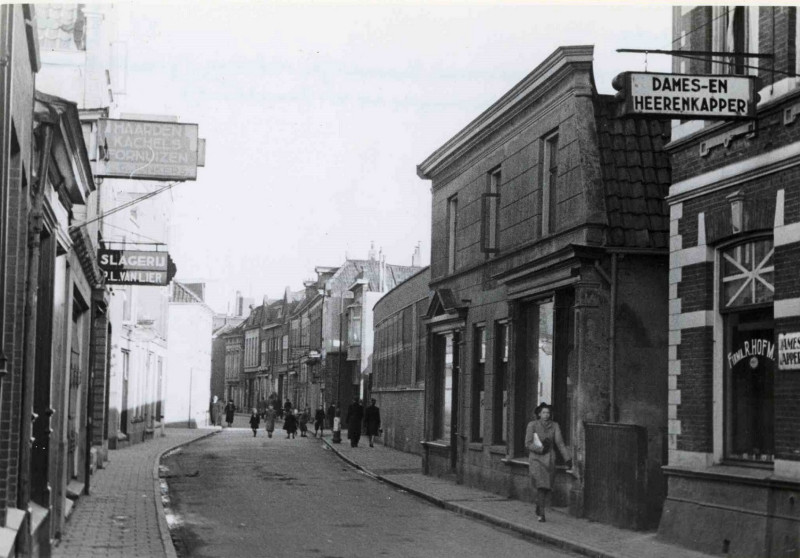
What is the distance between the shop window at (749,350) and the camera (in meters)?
12.3

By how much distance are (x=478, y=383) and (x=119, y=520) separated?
9.21 m

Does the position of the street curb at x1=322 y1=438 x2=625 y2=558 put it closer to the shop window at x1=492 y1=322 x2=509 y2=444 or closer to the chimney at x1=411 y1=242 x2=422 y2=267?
the shop window at x1=492 y1=322 x2=509 y2=444

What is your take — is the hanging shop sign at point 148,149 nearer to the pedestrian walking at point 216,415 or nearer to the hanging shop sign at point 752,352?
the hanging shop sign at point 752,352

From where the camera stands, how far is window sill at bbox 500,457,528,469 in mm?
19281

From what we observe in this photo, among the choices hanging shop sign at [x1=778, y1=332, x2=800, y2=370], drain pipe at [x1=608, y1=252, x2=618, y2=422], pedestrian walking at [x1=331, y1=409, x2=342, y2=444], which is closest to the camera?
hanging shop sign at [x1=778, y1=332, x2=800, y2=370]

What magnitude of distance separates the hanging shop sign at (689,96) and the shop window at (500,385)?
975 centimetres

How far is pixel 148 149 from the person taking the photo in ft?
49.2

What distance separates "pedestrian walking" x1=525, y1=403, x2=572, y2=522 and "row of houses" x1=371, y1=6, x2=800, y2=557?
394 mm

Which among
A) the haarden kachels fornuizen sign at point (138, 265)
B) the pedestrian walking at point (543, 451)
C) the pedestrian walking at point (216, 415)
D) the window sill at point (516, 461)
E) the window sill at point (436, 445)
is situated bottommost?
the pedestrian walking at point (216, 415)

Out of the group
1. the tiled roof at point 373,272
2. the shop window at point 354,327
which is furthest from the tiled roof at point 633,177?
the tiled roof at point 373,272

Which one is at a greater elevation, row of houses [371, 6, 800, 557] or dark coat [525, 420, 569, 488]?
row of houses [371, 6, 800, 557]

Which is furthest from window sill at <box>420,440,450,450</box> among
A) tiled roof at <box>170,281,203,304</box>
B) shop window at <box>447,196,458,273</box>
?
tiled roof at <box>170,281,203,304</box>

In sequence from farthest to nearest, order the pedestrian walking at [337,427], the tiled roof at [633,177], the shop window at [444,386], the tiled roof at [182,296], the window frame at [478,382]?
the tiled roof at [182,296] < the pedestrian walking at [337,427] < the shop window at [444,386] < the window frame at [478,382] < the tiled roof at [633,177]

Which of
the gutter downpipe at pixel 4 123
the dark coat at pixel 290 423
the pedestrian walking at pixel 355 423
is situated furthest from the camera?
the dark coat at pixel 290 423
